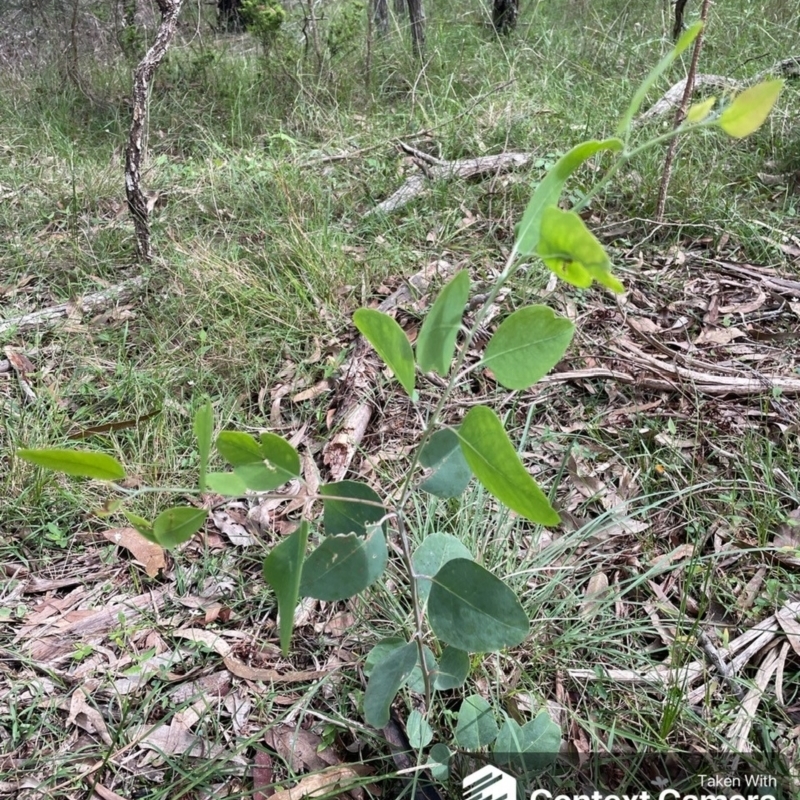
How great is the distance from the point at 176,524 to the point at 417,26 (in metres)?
4.56

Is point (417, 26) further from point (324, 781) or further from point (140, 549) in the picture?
point (324, 781)

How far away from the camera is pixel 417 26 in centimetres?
428

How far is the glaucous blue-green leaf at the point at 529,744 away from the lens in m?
0.99

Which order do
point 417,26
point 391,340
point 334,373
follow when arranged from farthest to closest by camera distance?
point 417,26
point 334,373
point 391,340

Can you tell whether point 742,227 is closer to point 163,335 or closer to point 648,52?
point 648,52

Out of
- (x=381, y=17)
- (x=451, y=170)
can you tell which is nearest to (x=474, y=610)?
(x=451, y=170)

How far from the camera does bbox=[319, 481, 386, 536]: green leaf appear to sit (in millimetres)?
768

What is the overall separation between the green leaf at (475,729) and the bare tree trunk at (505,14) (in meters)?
4.88

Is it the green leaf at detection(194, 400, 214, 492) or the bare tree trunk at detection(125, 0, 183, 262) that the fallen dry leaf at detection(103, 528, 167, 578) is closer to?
the green leaf at detection(194, 400, 214, 492)

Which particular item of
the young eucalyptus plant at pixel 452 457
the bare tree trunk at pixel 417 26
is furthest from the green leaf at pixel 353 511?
the bare tree trunk at pixel 417 26

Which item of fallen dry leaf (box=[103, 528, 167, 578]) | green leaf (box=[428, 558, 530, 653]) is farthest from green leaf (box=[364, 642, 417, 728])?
fallen dry leaf (box=[103, 528, 167, 578])

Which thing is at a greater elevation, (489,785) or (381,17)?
(381,17)

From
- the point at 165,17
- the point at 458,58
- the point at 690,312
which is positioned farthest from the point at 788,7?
the point at 165,17

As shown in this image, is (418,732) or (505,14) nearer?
(418,732)
